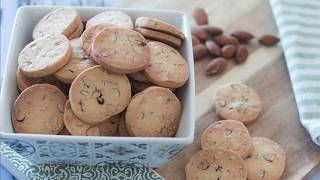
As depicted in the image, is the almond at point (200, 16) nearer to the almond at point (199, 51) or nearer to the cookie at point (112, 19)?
the almond at point (199, 51)

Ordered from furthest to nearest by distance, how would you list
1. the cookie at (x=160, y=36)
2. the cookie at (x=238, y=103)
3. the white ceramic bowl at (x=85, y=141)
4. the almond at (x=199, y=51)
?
the almond at (x=199, y=51) → the cookie at (x=238, y=103) → the cookie at (x=160, y=36) → the white ceramic bowl at (x=85, y=141)

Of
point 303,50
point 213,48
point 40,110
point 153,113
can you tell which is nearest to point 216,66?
point 213,48

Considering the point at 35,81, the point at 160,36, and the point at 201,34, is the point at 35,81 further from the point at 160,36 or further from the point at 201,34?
the point at 201,34

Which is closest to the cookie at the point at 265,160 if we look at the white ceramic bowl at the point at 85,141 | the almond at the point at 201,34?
the white ceramic bowl at the point at 85,141

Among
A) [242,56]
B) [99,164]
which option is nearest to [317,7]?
[242,56]

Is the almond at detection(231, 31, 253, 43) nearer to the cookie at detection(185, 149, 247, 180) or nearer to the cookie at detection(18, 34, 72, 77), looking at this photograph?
the cookie at detection(185, 149, 247, 180)

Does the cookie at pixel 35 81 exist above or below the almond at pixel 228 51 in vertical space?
above
